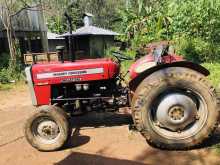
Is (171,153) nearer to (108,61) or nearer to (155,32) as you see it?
(108,61)

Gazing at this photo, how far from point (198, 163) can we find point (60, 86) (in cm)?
274

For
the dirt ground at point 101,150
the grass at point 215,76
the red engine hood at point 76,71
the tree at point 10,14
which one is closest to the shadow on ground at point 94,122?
the dirt ground at point 101,150

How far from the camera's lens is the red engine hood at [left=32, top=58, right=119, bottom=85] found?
5941 mm

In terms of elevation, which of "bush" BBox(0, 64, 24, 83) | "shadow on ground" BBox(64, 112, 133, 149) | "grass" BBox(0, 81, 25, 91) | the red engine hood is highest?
the red engine hood

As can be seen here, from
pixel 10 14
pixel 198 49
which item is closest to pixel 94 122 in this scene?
pixel 198 49

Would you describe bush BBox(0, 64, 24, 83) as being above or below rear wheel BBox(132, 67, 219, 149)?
below

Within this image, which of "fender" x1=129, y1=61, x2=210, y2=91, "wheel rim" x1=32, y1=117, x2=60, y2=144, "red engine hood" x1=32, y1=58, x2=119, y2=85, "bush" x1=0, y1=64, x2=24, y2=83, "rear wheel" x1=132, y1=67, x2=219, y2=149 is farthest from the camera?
"bush" x1=0, y1=64, x2=24, y2=83

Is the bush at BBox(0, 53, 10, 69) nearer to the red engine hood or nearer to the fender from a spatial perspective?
the red engine hood

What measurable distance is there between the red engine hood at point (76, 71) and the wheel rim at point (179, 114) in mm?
1077

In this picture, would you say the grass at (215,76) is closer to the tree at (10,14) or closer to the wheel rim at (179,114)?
the wheel rim at (179,114)

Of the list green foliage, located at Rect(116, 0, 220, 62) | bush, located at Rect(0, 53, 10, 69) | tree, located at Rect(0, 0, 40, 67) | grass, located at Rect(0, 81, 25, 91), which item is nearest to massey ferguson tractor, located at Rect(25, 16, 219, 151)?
green foliage, located at Rect(116, 0, 220, 62)

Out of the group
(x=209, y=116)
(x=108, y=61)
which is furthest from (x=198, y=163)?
(x=108, y=61)

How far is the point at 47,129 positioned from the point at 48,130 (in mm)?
22

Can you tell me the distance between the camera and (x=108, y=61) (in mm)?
6004
